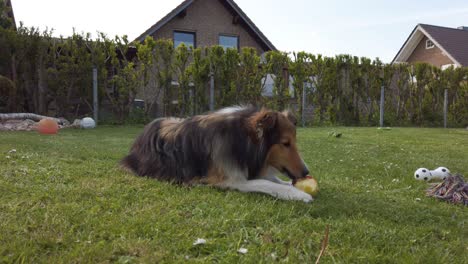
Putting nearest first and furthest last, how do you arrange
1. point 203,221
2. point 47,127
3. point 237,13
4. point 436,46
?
1. point 203,221
2. point 47,127
3. point 237,13
4. point 436,46

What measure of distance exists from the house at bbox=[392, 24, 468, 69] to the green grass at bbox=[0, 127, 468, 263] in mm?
30955

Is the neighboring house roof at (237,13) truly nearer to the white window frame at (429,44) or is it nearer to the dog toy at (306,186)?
the white window frame at (429,44)

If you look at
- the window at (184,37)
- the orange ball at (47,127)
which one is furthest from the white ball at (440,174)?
the window at (184,37)

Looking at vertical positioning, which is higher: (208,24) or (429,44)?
(429,44)

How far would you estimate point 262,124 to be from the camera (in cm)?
371

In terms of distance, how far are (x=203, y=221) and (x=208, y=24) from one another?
22.0 meters

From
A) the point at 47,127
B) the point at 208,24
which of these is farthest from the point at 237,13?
the point at 47,127

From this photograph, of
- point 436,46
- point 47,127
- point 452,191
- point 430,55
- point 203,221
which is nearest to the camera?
point 203,221

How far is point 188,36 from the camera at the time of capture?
76.6 feet

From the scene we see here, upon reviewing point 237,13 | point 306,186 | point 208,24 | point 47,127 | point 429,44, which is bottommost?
point 306,186

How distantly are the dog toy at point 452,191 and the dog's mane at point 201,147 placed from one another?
6.02 ft

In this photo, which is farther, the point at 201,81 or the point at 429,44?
the point at 429,44

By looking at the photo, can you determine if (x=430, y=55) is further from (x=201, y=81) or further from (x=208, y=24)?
(x=201, y=81)

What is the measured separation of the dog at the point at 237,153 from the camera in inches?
148
